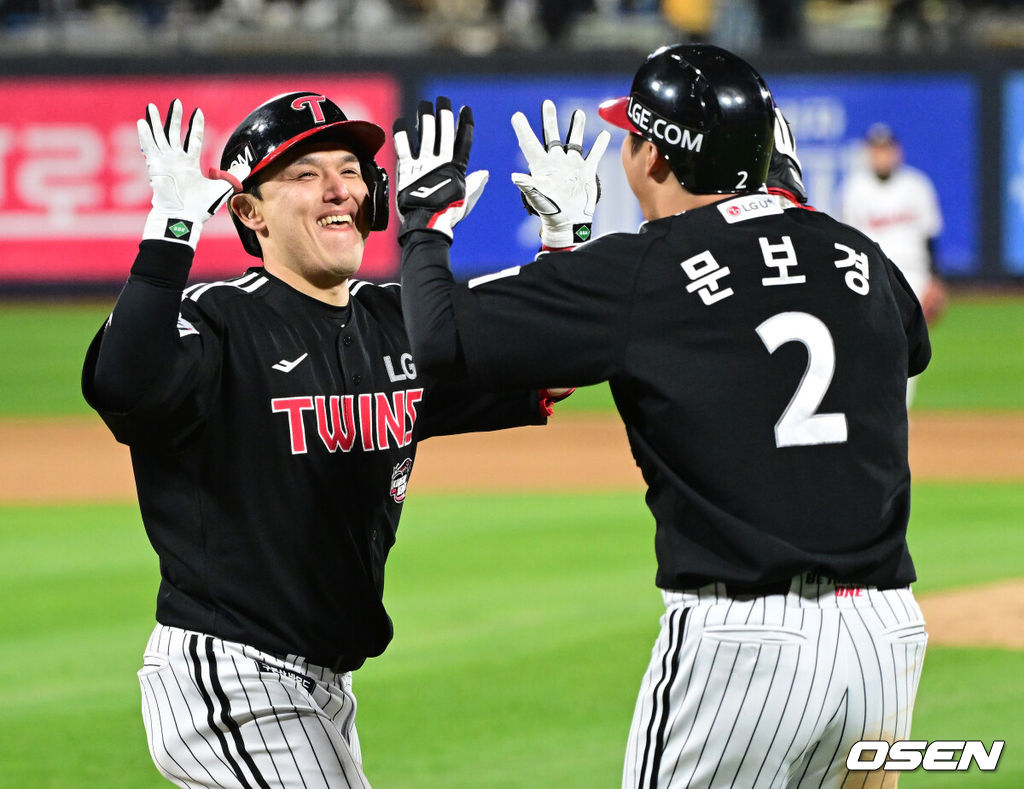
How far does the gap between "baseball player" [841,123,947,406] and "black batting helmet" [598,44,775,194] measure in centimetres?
1185

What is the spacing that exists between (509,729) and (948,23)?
673 inches

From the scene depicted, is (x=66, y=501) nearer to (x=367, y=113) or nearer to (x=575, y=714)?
(x=575, y=714)

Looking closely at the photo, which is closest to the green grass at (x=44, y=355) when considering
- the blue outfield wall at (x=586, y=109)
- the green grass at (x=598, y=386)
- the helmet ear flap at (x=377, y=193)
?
the green grass at (x=598, y=386)

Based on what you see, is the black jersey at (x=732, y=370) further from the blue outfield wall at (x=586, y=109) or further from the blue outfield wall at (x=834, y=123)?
the blue outfield wall at (x=834, y=123)

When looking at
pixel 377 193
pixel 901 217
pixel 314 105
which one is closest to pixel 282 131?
pixel 314 105

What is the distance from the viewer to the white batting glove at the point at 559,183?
3.70m

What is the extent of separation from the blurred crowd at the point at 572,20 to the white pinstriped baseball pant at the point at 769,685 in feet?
57.9

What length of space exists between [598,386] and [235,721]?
15.3m

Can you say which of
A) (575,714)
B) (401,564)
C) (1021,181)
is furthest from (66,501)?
(1021,181)

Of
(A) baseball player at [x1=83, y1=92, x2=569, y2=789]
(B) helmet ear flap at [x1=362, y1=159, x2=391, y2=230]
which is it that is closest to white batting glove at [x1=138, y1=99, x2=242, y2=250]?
(A) baseball player at [x1=83, y1=92, x2=569, y2=789]

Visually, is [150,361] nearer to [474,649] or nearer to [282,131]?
[282,131]

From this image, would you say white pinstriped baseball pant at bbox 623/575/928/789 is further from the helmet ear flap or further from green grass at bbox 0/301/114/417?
green grass at bbox 0/301/114/417

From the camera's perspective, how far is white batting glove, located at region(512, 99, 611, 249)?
12.1 feet

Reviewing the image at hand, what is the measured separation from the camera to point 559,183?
3.72m
